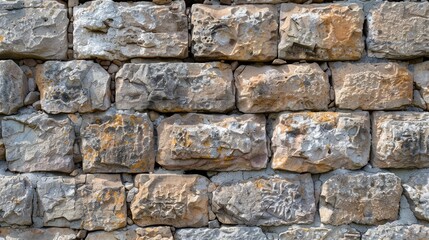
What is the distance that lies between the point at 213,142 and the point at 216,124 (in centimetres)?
8

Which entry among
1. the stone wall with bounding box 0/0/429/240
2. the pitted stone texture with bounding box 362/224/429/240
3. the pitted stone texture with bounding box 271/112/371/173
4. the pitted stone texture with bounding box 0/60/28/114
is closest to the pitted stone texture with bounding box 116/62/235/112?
the stone wall with bounding box 0/0/429/240

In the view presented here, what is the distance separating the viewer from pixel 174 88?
6.92 feet

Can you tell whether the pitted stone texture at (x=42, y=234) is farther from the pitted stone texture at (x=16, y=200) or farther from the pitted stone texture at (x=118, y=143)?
the pitted stone texture at (x=118, y=143)

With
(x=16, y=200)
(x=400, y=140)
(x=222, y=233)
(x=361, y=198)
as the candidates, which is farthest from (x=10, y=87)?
(x=400, y=140)

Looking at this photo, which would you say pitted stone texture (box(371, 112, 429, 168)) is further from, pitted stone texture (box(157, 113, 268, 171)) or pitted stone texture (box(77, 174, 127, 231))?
pitted stone texture (box(77, 174, 127, 231))

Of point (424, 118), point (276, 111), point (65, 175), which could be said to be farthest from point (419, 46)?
point (65, 175)

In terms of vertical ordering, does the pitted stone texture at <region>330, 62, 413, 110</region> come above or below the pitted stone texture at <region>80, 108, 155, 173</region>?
above

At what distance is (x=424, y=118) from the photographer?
83.9 inches

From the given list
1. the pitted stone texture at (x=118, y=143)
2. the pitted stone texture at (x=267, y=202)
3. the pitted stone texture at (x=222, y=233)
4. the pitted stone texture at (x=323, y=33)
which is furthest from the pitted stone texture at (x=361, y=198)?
the pitted stone texture at (x=118, y=143)

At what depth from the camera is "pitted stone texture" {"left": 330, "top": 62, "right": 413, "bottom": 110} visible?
212 cm

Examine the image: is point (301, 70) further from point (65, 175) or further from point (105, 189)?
point (65, 175)

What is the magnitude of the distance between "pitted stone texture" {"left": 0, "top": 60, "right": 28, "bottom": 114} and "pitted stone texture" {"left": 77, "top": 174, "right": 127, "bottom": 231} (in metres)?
0.47

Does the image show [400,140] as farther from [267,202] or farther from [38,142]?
[38,142]

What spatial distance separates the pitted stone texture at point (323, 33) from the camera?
2105mm
